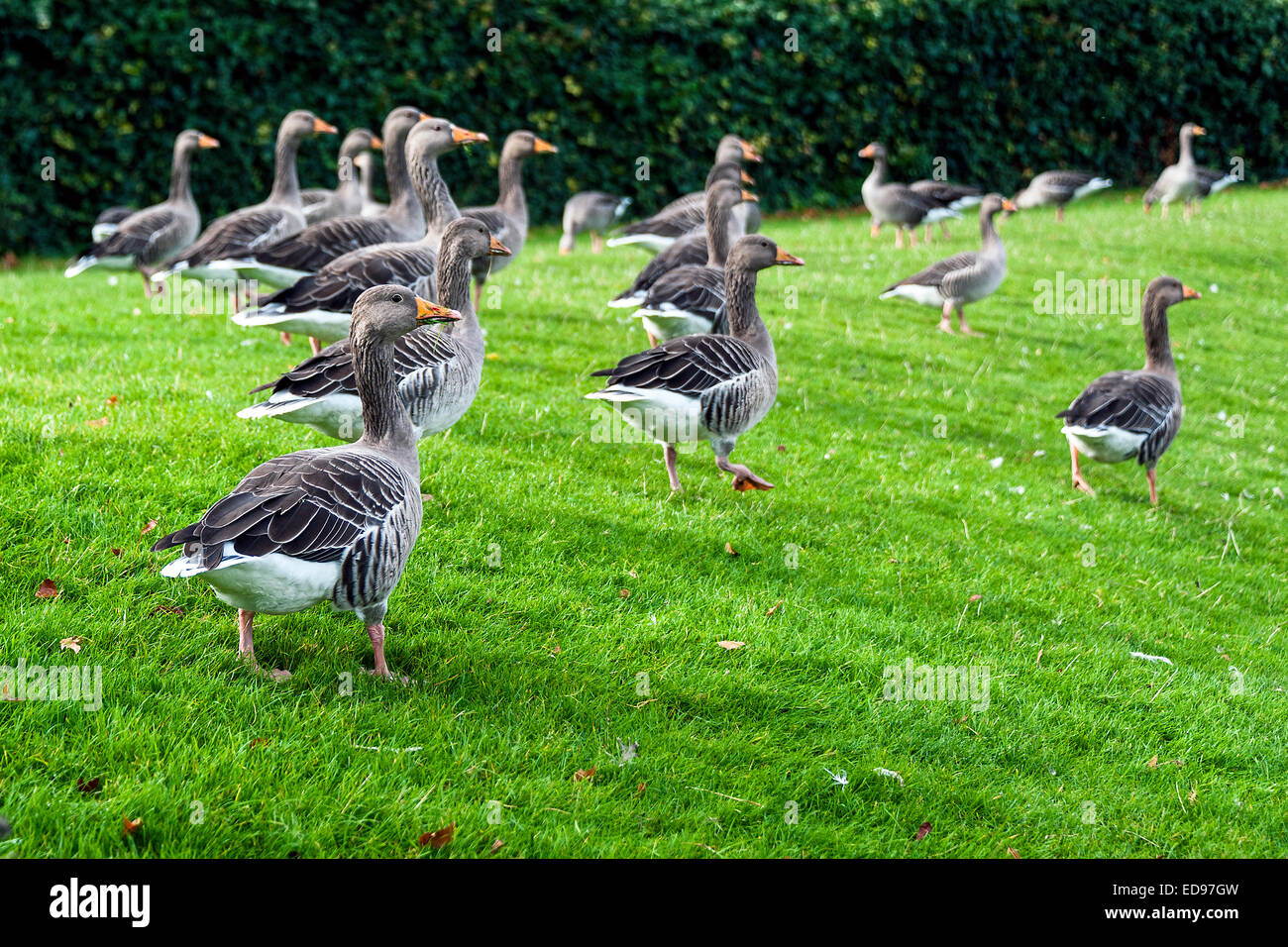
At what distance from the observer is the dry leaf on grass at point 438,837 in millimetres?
4652

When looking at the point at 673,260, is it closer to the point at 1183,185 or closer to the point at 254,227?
the point at 254,227

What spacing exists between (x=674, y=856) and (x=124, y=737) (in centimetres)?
253

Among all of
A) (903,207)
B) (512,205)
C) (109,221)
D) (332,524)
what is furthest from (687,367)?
(903,207)

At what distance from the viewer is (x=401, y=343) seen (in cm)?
797

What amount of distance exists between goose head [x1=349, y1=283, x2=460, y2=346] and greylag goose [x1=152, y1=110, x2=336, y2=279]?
21.9 ft

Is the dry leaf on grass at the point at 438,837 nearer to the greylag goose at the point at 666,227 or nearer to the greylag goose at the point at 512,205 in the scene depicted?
the greylag goose at the point at 512,205

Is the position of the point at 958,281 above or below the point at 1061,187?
below

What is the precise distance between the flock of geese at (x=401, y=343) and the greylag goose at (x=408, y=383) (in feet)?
0.05

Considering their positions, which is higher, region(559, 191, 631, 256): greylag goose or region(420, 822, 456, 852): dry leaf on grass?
region(559, 191, 631, 256): greylag goose

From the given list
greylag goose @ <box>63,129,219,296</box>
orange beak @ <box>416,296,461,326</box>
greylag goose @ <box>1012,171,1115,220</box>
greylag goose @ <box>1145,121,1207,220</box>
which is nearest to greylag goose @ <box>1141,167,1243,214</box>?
greylag goose @ <box>1145,121,1207,220</box>

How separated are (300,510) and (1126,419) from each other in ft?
27.2

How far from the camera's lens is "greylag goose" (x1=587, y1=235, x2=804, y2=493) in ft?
28.4

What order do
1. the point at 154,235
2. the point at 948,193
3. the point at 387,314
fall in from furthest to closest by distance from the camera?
the point at 948,193 < the point at 154,235 < the point at 387,314

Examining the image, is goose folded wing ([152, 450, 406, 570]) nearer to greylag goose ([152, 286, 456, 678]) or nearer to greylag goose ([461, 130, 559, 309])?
greylag goose ([152, 286, 456, 678])
